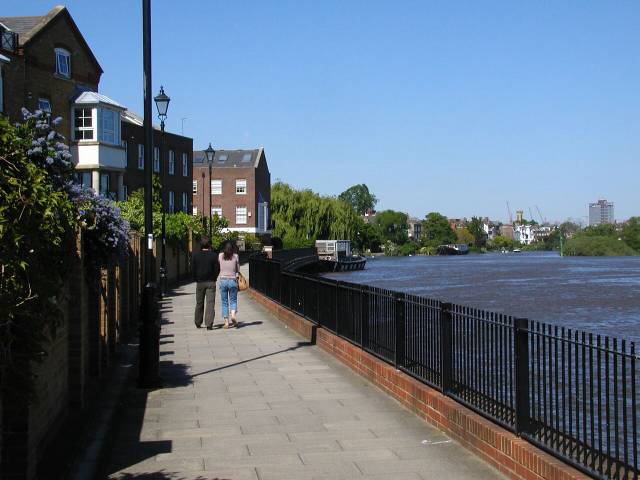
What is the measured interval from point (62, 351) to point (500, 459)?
3.88 m

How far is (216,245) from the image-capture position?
160ft

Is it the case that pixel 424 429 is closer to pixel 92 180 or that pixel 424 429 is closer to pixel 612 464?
pixel 612 464

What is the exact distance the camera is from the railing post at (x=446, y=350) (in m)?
8.28

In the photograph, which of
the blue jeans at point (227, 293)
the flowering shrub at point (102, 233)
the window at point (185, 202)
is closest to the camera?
the flowering shrub at point (102, 233)

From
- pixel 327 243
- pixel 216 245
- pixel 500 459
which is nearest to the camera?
pixel 500 459

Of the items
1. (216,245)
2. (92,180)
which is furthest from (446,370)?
(216,245)

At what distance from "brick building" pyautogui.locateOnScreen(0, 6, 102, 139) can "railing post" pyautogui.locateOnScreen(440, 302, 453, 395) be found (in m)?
29.1

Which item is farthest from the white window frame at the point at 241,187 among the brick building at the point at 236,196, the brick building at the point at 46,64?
the brick building at the point at 46,64

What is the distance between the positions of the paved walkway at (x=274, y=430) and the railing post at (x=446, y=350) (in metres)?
0.47

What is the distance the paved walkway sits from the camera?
6.77 m

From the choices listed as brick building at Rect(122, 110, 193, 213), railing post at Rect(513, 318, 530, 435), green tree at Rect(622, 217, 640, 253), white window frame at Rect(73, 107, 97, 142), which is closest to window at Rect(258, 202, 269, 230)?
brick building at Rect(122, 110, 193, 213)

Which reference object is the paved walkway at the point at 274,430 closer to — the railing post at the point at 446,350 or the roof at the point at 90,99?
the railing post at the point at 446,350

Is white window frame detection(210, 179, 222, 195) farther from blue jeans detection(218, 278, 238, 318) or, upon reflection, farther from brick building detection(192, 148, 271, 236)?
blue jeans detection(218, 278, 238, 318)

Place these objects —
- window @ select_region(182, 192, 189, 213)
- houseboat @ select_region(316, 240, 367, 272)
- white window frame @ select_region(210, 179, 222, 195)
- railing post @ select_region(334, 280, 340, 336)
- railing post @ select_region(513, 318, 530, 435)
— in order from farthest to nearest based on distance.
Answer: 1. houseboat @ select_region(316, 240, 367, 272)
2. white window frame @ select_region(210, 179, 222, 195)
3. window @ select_region(182, 192, 189, 213)
4. railing post @ select_region(334, 280, 340, 336)
5. railing post @ select_region(513, 318, 530, 435)
